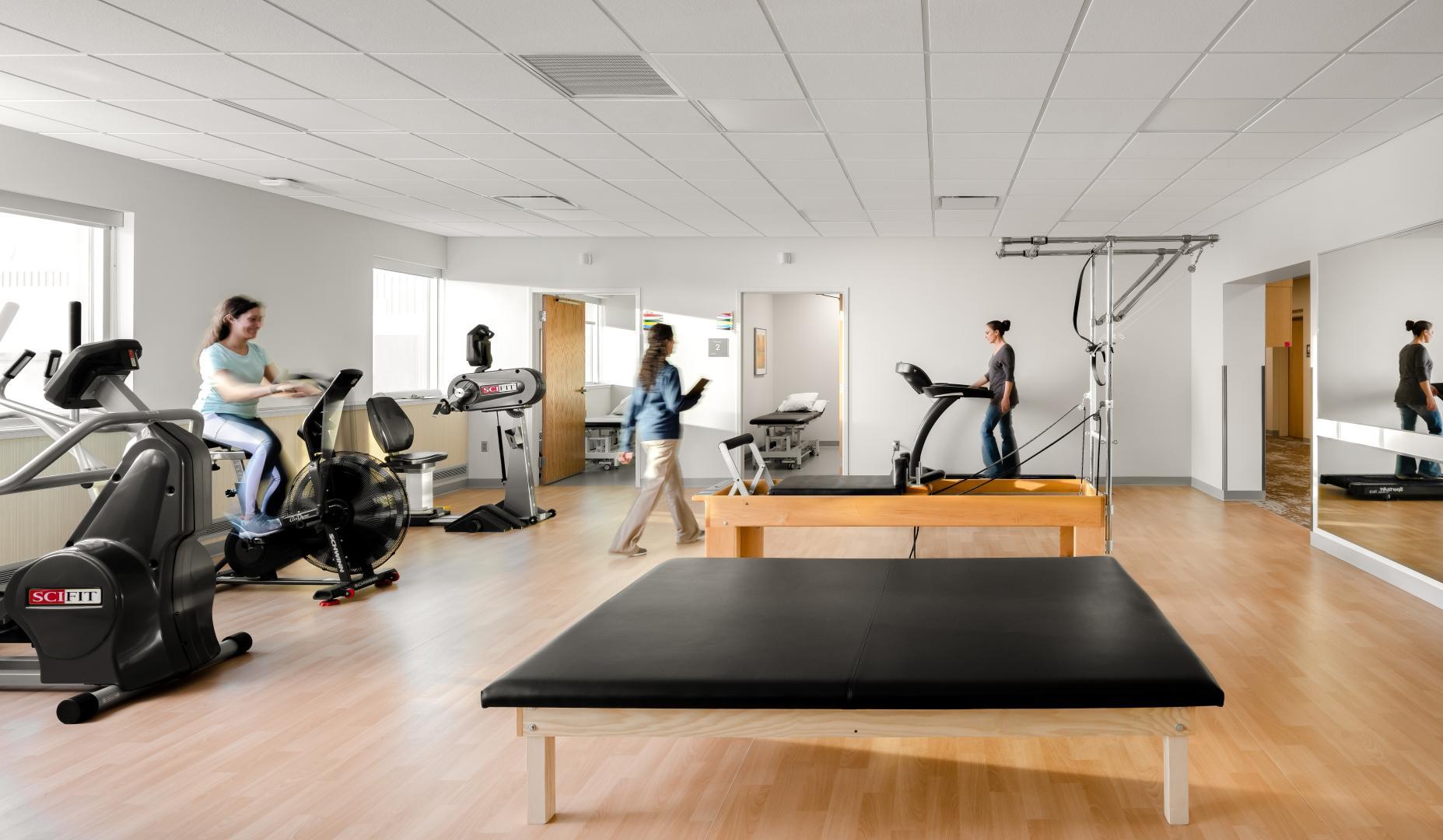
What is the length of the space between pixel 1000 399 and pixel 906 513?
3.86m

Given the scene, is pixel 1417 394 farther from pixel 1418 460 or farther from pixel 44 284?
pixel 44 284

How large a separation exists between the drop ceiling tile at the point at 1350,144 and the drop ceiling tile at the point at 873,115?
6.86 feet

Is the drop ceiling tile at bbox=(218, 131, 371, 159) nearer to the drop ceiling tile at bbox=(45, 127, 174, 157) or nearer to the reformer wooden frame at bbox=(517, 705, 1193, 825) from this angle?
the drop ceiling tile at bbox=(45, 127, 174, 157)

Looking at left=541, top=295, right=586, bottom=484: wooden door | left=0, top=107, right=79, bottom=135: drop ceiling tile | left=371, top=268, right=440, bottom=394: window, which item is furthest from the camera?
left=541, top=295, right=586, bottom=484: wooden door

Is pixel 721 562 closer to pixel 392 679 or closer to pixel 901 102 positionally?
pixel 392 679

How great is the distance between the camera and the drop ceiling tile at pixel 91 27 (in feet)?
10.7

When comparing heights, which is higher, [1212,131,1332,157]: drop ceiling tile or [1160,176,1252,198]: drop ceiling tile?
[1160,176,1252,198]: drop ceiling tile

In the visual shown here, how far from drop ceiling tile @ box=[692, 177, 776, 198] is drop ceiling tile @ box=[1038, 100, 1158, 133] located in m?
1.98

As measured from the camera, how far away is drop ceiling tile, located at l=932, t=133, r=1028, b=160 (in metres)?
5.02

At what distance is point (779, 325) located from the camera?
1307 cm

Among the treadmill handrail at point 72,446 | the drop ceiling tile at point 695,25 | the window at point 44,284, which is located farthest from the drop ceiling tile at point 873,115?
the window at point 44,284

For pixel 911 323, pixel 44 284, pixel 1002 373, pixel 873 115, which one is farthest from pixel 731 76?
pixel 911 323

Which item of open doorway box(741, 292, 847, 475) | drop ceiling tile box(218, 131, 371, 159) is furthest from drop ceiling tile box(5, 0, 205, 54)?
open doorway box(741, 292, 847, 475)

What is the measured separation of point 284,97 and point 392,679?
2522 millimetres
